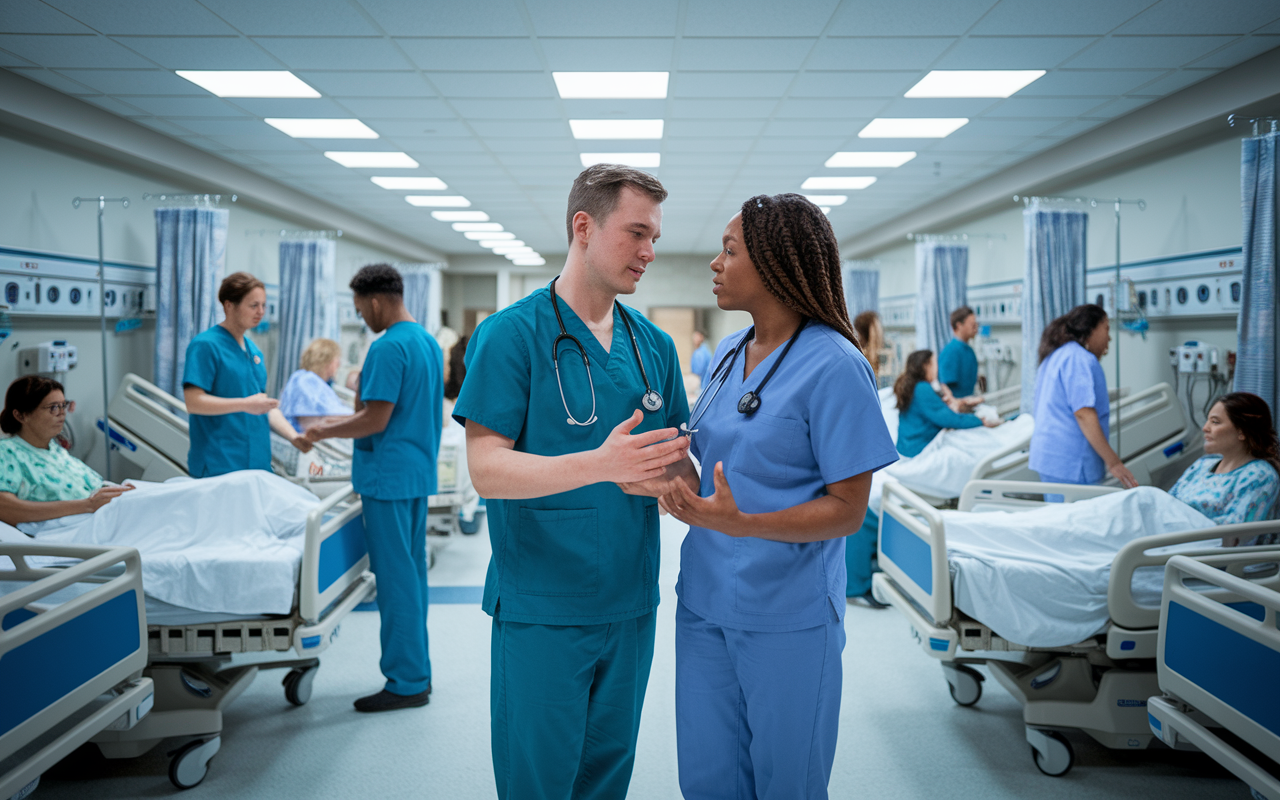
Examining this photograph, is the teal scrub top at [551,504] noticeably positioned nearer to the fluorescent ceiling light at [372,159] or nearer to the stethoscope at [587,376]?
the stethoscope at [587,376]

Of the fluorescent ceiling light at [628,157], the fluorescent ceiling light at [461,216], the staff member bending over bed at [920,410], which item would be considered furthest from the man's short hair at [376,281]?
the fluorescent ceiling light at [461,216]

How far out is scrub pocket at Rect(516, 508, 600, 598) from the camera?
1.49 metres

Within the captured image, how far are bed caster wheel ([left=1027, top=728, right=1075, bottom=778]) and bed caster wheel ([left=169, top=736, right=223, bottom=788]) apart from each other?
8.83 ft

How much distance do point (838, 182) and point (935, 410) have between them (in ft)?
10.3

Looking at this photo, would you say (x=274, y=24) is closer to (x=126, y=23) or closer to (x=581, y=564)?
(x=126, y=23)

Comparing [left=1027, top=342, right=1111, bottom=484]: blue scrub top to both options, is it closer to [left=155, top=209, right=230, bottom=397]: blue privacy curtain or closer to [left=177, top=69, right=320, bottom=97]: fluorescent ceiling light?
[left=177, top=69, right=320, bottom=97]: fluorescent ceiling light

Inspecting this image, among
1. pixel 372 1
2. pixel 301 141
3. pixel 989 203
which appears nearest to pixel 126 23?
pixel 372 1

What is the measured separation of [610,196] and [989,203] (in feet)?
21.7

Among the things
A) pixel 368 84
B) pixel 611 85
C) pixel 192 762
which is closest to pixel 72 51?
pixel 368 84

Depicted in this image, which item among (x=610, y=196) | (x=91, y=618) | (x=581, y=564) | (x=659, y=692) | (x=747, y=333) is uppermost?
(x=610, y=196)

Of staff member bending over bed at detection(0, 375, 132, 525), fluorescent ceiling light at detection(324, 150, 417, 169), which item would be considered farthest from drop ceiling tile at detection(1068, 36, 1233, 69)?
staff member bending over bed at detection(0, 375, 132, 525)

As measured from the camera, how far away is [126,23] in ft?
11.5

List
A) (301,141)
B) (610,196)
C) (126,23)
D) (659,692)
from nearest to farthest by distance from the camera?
(610,196) → (659,692) → (126,23) → (301,141)

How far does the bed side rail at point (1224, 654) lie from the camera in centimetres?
171
